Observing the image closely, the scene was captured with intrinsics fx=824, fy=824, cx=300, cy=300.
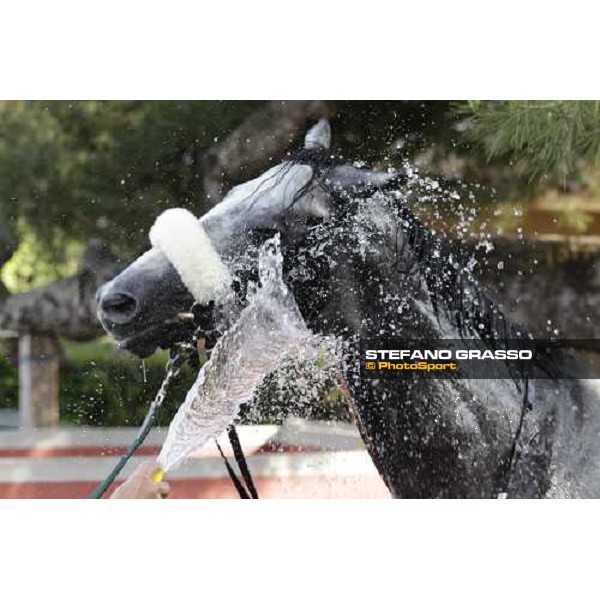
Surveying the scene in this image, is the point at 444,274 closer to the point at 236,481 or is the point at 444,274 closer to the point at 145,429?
the point at 236,481

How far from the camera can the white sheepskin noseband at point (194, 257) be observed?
250 cm

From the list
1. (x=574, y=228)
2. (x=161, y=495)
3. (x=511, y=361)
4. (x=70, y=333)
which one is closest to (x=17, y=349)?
(x=70, y=333)

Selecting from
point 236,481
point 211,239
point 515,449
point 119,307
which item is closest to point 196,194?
point 211,239

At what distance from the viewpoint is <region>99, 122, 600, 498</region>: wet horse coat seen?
8.31 feet

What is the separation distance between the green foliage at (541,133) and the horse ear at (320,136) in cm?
44

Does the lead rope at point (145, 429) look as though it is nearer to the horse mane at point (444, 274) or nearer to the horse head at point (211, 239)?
the horse head at point (211, 239)

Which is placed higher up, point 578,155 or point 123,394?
point 578,155

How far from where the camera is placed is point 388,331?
2631mm

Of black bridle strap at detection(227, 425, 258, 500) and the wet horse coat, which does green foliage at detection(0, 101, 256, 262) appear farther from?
black bridle strap at detection(227, 425, 258, 500)

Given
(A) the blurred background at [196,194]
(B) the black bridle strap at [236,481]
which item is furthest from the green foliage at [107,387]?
(B) the black bridle strap at [236,481]

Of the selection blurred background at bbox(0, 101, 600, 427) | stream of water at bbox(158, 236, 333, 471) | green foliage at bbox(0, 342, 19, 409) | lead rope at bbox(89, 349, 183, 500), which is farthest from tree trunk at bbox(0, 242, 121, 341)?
stream of water at bbox(158, 236, 333, 471)

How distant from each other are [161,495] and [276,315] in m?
0.72

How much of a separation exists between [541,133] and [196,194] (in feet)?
3.71

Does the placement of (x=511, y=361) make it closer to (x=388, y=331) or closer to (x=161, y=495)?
(x=388, y=331)
